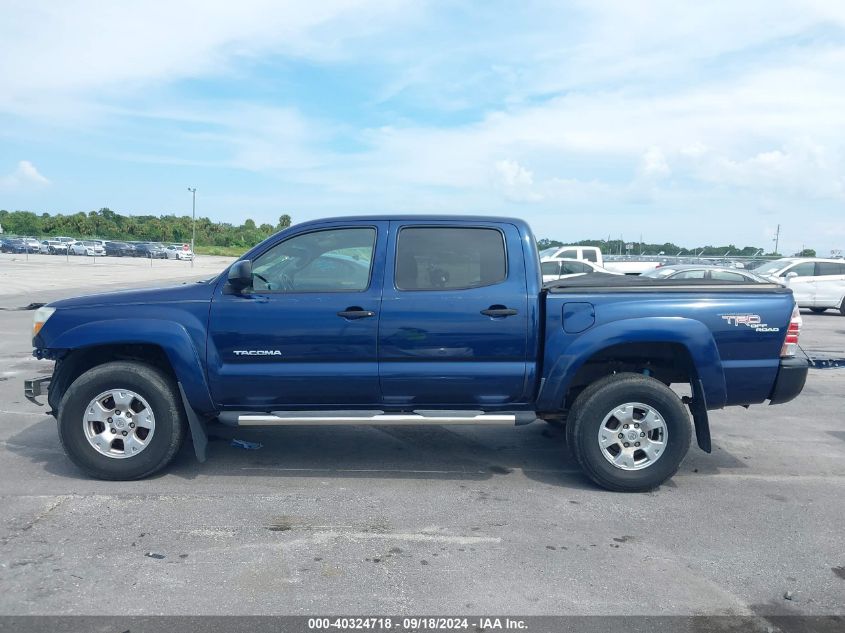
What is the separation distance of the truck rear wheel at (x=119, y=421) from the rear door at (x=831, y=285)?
1809 cm

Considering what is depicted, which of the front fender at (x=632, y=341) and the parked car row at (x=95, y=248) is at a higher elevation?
the parked car row at (x=95, y=248)

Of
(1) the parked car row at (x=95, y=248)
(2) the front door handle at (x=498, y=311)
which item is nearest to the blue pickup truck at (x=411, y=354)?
(2) the front door handle at (x=498, y=311)

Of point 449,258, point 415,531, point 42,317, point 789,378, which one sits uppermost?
point 449,258

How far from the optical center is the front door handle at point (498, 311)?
499cm

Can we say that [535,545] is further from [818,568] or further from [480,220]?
[480,220]

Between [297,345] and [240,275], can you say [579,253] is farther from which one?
[240,275]

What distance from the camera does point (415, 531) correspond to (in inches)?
171

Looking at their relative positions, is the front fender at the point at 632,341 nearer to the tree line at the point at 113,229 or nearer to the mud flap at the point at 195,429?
the mud flap at the point at 195,429

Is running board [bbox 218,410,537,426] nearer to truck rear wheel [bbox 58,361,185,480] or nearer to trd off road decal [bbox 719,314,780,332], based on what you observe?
truck rear wheel [bbox 58,361,185,480]

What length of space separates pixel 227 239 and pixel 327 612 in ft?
296

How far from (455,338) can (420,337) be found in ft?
0.80

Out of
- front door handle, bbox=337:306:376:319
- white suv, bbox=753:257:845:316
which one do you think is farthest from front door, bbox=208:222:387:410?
white suv, bbox=753:257:845:316

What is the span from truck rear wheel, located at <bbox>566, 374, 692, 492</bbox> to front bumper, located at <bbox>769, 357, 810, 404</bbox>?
2.36 feet

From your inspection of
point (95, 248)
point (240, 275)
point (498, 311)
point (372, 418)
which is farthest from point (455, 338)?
point (95, 248)
